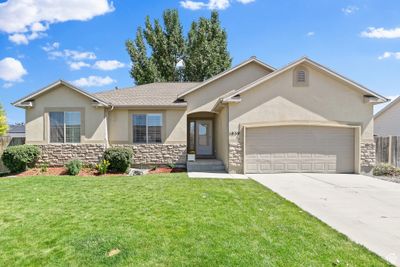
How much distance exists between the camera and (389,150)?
13.9m

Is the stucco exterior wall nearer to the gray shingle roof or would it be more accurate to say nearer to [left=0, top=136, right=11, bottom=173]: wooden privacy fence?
the gray shingle roof

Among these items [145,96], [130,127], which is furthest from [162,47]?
[130,127]

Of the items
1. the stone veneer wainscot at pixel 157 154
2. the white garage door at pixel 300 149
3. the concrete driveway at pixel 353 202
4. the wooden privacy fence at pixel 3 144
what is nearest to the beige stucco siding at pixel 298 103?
the white garage door at pixel 300 149

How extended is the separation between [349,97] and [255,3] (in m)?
7.40

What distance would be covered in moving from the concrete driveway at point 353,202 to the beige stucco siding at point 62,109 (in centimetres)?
868

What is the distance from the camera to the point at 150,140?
1548 cm

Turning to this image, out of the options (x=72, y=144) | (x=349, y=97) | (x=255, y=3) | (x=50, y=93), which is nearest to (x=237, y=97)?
(x=349, y=97)

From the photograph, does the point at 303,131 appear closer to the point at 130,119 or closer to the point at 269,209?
the point at 269,209

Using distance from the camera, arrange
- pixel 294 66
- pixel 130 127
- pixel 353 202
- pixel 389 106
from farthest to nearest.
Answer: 1. pixel 389 106
2. pixel 130 127
3. pixel 294 66
4. pixel 353 202

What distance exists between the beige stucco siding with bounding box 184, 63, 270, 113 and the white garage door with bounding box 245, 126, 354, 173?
395cm

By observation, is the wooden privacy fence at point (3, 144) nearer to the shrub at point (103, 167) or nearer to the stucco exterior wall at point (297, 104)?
the shrub at point (103, 167)

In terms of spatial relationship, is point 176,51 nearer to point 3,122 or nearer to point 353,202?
point 3,122

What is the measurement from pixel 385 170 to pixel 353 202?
720 centimetres

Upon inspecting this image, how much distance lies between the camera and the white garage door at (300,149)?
1320 centimetres
